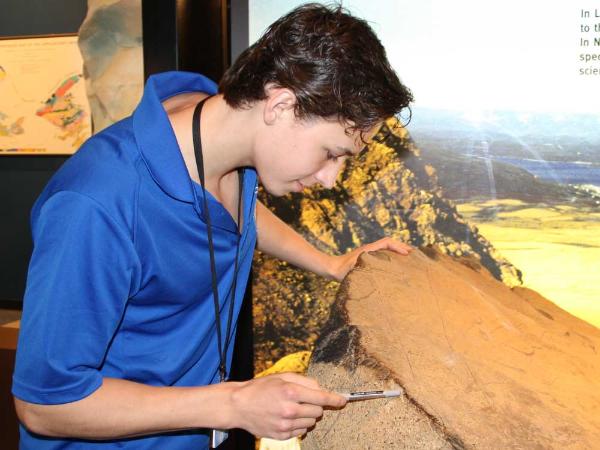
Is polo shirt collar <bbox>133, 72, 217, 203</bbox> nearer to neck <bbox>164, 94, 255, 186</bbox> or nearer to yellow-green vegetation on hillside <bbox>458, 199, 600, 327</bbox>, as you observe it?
neck <bbox>164, 94, 255, 186</bbox>

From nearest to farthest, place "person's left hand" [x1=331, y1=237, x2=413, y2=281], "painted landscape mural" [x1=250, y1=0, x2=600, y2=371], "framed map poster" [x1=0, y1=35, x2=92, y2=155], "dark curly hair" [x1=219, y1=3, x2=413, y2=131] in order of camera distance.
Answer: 1. "dark curly hair" [x1=219, y1=3, x2=413, y2=131]
2. "person's left hand" [x1=331, y1=237, x2=413, y2=281]
3. "painted landscape mural" [x1=250, y1=0, x2=600, y2=371]
4. "framed map poster" [x1=0, y1=35, x2=92, y2=155]

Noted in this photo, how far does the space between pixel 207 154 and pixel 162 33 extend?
115 centimetres

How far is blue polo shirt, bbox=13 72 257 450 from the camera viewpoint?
798 millimetres

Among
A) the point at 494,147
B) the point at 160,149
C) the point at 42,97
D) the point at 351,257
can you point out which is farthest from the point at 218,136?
the point at 42,97

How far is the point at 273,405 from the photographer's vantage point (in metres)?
0.86

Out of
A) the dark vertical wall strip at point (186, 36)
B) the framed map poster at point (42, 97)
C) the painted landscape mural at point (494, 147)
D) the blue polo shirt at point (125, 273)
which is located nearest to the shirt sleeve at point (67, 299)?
the blue polo shirt at point (125, 273)

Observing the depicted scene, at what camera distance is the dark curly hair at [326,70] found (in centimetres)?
90

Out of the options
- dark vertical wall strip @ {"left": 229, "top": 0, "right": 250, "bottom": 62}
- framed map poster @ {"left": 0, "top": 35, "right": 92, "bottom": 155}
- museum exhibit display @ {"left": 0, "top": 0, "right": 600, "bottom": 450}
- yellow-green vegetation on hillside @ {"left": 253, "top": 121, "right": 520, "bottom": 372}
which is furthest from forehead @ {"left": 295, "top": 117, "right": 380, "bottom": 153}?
framed map poster @ {"left": 0, "top": 35, "right": 92, "bottom": 155}

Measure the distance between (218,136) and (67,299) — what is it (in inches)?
14.1

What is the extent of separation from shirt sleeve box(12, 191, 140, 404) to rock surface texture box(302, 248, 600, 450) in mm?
472

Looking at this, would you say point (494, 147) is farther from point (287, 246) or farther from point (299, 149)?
point (299, 149)

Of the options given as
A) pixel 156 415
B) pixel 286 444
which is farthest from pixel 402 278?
pixel 156 415

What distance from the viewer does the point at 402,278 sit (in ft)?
4.69

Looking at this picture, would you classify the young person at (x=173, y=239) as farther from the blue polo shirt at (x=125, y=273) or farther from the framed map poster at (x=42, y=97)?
the framed map poster at (x=42, y=97)
